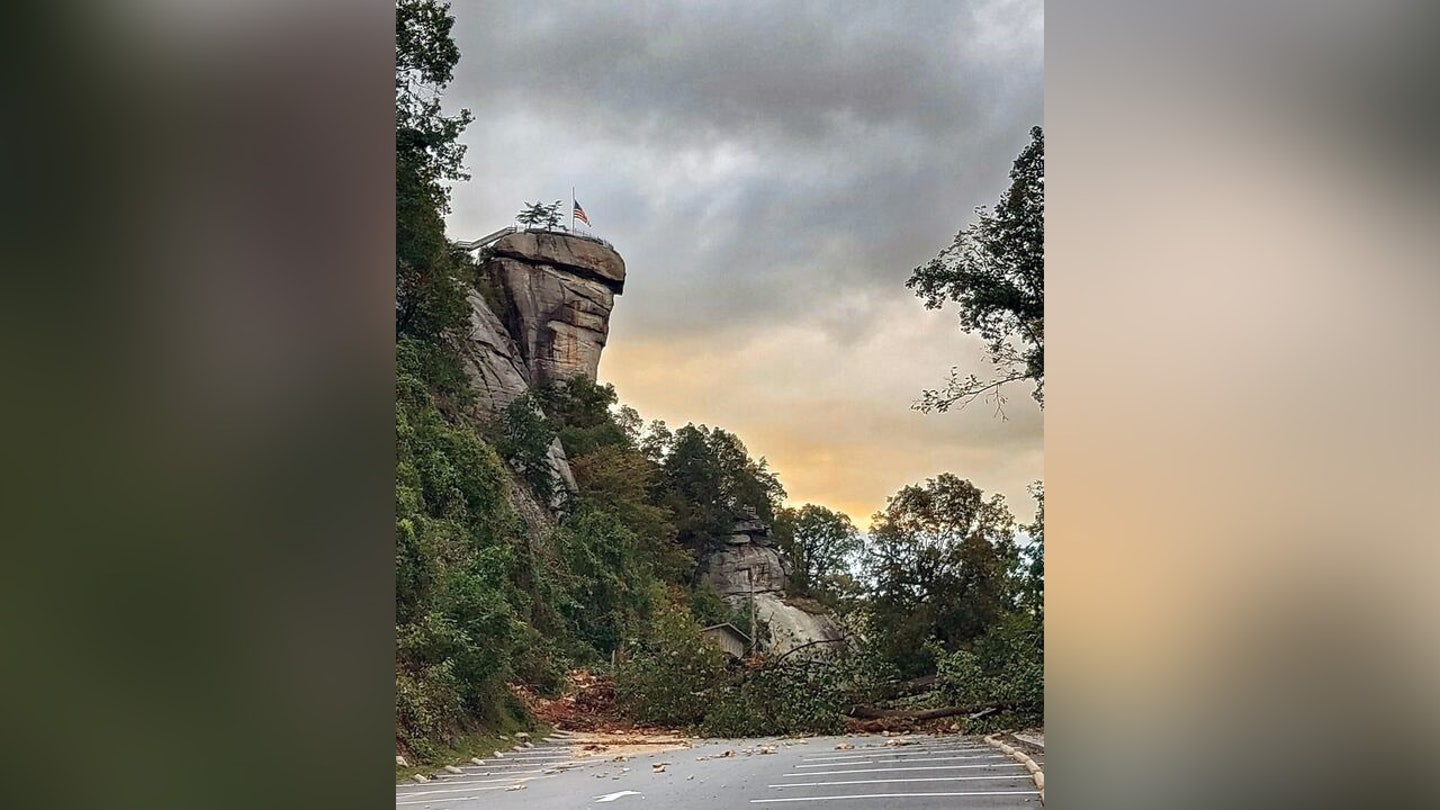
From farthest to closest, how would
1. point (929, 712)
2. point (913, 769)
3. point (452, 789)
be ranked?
point (929, 712), point (913, 769), point (452, 789)

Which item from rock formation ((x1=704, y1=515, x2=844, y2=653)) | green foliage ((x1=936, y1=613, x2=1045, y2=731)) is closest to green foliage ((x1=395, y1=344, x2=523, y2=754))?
rock formation ((x1=704, y1=515, x2=844, y2=653))

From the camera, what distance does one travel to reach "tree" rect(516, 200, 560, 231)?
5.38m

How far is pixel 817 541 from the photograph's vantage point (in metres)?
5.32

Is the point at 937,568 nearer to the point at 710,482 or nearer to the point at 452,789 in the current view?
the point at 710,482

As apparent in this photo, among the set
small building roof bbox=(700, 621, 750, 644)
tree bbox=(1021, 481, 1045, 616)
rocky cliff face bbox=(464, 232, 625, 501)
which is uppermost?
rocky cliff face bbox=(464, 232, 625, 501)

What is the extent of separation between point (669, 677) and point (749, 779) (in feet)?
2.46

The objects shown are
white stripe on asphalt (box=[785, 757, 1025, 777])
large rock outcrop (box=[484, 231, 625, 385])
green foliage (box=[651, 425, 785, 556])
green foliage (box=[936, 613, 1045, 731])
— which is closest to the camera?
white stripe on asphalt (box=[785, 757, 1025, 777])

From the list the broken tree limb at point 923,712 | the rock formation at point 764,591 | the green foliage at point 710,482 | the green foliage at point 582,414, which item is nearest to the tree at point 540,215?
the green foliage at point 582,414

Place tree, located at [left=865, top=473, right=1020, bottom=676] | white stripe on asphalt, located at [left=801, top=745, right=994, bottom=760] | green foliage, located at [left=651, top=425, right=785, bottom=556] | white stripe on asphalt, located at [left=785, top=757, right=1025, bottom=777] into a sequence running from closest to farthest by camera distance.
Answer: white stripe on asphalt, located at [left=785, top=757, right=1025, bottom=777], white stripe on asphalt, located at [left=801, top=745, right=994, bottom=760], tree, located at [left=865, top=473, right=1020, bottom=676], green foliage, located at [left=651, top=425, right=785, bottom=556]

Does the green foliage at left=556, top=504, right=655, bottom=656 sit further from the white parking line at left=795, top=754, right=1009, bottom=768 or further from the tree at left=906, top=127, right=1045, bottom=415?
the tree at left=906, top=127, right=1045, bottom=415

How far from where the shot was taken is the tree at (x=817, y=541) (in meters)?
5.27

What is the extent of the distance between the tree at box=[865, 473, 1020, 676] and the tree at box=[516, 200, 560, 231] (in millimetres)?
2248

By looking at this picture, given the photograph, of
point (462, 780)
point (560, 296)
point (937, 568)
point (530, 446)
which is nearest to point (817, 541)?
point (937, 568)
